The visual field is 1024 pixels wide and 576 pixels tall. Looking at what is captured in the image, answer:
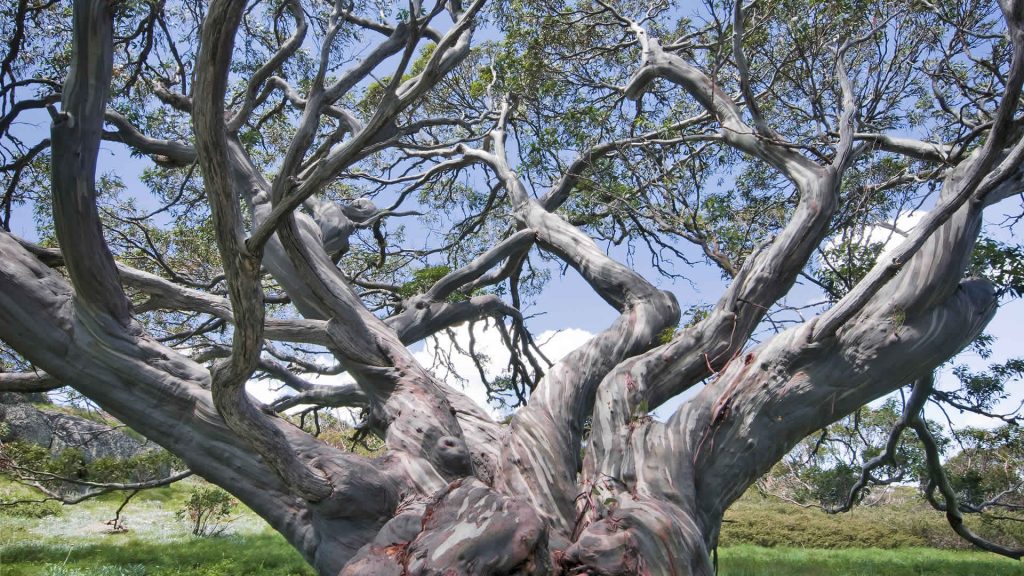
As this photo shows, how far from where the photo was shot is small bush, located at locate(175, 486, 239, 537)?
12.1 meters

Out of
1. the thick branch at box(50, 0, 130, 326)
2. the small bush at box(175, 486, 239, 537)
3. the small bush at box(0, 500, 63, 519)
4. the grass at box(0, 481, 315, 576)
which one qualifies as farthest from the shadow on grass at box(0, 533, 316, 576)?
the thick branch at box(50, 0, 130, 326)

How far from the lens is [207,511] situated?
12.7m

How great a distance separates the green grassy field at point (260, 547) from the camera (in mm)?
8312

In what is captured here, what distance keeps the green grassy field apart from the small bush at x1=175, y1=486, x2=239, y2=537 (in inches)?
11.3

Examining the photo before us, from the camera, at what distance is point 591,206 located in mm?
8117

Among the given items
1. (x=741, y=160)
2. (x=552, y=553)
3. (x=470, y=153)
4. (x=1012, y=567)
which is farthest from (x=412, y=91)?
(x=1012, y=567)

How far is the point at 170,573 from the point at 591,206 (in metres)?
6.38

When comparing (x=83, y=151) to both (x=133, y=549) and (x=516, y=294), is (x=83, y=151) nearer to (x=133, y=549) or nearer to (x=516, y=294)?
(x=516, y=294)

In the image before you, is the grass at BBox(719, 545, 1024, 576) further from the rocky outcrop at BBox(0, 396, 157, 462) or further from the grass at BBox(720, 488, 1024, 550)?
the rocky outcrop at BBox(0, 396, 157, 462)

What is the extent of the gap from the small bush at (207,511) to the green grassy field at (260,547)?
0.94 ft

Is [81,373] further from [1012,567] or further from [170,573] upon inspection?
[1012,567]

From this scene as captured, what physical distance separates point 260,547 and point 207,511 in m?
2.67

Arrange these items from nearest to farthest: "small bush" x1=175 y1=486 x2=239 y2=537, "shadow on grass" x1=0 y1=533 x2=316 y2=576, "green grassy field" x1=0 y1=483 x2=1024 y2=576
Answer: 1. "shadow on grass" x1=0 y1=533 x2=316 y2=576
2. "green grassy field" x1=0 y1=483 x2=1024 y2=576
3. "small bush" x1=175 y1=486 x2=239 y2=537

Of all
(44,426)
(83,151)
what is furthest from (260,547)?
(44,426)
